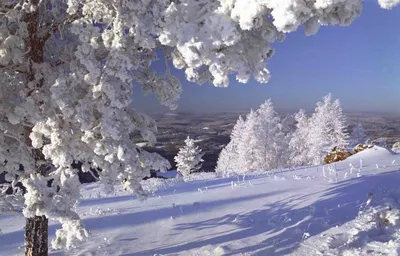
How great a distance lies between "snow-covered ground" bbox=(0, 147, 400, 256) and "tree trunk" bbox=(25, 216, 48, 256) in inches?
40.4

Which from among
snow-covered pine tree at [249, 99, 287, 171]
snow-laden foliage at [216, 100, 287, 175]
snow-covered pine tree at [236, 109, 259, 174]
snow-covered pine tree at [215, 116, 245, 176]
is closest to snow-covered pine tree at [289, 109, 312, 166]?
snow-laden foliage at [216, 100, 287, 175]

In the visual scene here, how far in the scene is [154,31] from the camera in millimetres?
4254

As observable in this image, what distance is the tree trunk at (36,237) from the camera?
5973 mm

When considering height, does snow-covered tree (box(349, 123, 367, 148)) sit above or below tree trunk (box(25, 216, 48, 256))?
above

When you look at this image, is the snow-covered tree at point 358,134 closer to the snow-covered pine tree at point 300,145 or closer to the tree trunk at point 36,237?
the snow-covered pine tree at point 300,145

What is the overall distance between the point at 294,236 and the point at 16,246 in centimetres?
562

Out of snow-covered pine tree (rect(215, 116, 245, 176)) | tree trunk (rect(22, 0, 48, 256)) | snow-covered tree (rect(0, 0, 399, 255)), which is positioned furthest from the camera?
snow-covered pine tree (rect(215, 116, 245, 176))

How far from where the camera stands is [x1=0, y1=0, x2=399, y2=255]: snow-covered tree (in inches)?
138

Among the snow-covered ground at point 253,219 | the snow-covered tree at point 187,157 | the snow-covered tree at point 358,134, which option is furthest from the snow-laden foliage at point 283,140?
the snow-covered ground at point 253,219

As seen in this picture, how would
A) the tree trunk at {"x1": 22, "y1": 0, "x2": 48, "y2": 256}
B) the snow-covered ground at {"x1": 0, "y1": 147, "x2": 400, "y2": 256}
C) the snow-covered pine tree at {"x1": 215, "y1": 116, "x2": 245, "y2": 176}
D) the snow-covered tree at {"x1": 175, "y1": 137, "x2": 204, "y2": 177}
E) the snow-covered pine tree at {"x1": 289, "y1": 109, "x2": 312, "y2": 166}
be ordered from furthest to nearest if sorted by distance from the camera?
the snow-covered tree at {"x1": 175, "y1": 137, "x2": 204, "y2": 177} → the snow-covered pine tree at {"x1": 215, "y1": 116, "x2": 245, "y2": 176} → the snow-covered pine tree at {"x1": 289, "y1": 109, "x2": 312, "y2": 166} → the snow-covered ground at {"x1": 0, "y1": 147, "x2": 400, "y2": 256} → the tree trunk at {"x1": 22, "y1": 0, "x2": 48, "y2": 256}

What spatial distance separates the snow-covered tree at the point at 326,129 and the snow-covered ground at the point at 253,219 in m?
34.3

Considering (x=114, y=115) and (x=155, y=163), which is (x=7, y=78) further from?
(x=155, y=163)

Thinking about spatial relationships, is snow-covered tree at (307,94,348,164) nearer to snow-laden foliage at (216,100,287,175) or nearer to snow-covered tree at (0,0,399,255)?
snow-laden foliage at (216,100,287,175)

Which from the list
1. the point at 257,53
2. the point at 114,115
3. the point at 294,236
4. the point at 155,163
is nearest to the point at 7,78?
the point at 114,115
